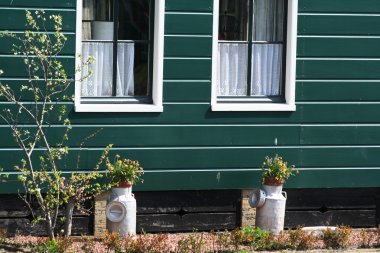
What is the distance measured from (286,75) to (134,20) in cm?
221

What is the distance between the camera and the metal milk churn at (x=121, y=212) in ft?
44.2

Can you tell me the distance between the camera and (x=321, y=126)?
14.6 m

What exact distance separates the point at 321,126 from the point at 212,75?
167 cm

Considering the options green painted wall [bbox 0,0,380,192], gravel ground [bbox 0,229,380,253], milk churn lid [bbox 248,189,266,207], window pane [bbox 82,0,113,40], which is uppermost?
window pane [bbox 82,0,113,40]

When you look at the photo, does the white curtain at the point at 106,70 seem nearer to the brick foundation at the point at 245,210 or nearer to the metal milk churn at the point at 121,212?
the metal milk churn at the point at 121,212

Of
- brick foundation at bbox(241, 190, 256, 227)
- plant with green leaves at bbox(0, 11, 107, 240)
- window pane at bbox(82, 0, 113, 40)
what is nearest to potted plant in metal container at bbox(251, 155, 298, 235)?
brick foundation at bbox(241, 190, 256, 227)

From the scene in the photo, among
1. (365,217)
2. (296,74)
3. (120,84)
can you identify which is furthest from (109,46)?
(365,217)

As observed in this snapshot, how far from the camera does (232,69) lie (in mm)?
14602

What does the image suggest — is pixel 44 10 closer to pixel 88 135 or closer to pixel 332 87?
pixel 88 135

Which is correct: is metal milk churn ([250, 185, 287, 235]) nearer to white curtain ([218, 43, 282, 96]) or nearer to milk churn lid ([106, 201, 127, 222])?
white curtain ([218, 43, 282, 96])

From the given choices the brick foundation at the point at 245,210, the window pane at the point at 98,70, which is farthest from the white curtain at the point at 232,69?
the window pane at the point at 98,70

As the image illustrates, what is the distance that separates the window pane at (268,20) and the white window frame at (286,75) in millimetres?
202

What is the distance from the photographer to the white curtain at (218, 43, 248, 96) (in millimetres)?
14539

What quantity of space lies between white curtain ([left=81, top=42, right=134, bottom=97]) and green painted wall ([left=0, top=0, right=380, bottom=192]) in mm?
429
